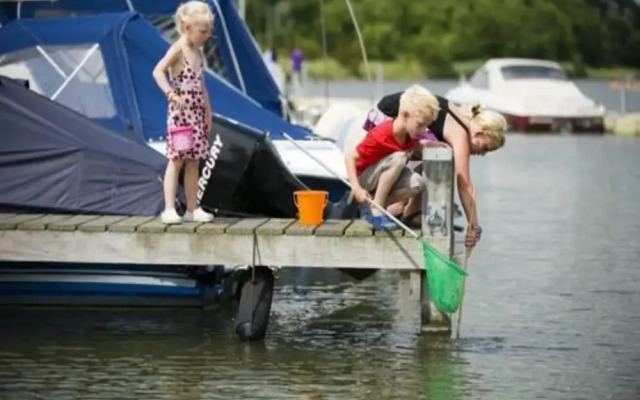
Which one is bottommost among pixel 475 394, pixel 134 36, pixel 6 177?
pixel 475 394

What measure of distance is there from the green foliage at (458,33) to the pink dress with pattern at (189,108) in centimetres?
9242

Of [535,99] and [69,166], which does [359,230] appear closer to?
[69,166]

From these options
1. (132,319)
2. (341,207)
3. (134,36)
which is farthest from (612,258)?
(132,319)

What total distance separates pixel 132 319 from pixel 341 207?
10.5 feet

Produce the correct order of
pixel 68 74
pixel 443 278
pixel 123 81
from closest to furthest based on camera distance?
pixel 443 278, pixel 123 81, pixel 68 74

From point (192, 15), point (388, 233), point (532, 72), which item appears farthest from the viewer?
point (532, 72)

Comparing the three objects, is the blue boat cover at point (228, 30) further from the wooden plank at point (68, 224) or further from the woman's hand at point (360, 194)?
the woman's hand at point (360, 194)

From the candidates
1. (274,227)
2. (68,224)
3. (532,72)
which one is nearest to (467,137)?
(274,227)

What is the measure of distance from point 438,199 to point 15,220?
2803 mm

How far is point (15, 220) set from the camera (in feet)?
48.0

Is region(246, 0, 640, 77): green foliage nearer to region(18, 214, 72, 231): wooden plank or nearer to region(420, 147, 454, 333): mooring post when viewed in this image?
region(18, 214, 72, 231): wooden plank

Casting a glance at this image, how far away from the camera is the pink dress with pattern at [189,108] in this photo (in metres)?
14.7

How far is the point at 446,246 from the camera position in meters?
14.0

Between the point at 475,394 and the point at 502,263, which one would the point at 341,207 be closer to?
the point at 502,263
